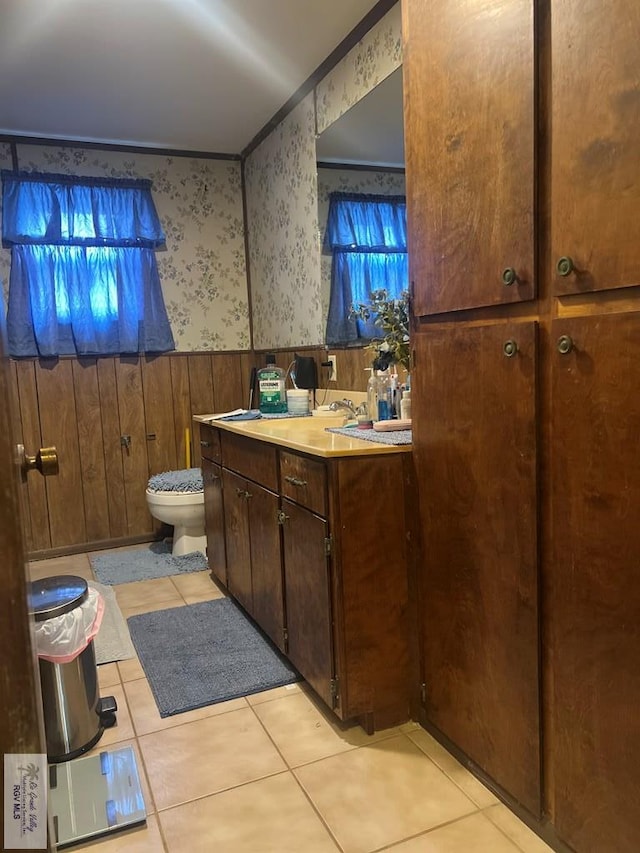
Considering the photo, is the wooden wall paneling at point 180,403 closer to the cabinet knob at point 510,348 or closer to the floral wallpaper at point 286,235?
the floral wallpaper at point 286,235

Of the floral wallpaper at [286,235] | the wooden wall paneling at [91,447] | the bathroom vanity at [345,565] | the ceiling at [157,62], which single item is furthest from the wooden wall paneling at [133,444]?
the bathroom vanity at [345,565]

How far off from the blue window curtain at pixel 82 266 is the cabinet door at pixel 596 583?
2949 millimetres

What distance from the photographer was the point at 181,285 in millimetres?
3801

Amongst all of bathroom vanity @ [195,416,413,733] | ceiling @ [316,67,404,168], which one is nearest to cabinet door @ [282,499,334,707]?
bathroom vanity @ [195,416,413,733]

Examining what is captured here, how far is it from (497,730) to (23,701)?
1130 millimetres

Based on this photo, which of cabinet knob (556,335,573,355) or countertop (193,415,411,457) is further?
countertop (193,415,411,457)

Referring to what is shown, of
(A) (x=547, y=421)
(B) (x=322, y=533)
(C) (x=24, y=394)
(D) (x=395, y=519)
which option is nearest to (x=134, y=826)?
(B) (x=322, y=533)

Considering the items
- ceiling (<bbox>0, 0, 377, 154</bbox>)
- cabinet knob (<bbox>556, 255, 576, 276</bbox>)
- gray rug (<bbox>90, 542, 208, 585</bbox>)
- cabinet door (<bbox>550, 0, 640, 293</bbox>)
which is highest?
ceiling (<bbox>0, 0, 377, 154</bbox>)

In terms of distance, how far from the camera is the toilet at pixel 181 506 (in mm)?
3273

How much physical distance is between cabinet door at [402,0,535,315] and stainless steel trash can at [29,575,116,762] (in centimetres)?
128

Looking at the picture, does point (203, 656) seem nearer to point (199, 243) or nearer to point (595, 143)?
point (595, 143)

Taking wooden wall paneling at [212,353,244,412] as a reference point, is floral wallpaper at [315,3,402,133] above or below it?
above

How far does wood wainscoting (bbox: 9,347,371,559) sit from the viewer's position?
350cm

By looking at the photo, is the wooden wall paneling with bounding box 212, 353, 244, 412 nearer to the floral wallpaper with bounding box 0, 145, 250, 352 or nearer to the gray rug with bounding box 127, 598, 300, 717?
the floral wallpaper with bounding box 0, 145, 250, 352
